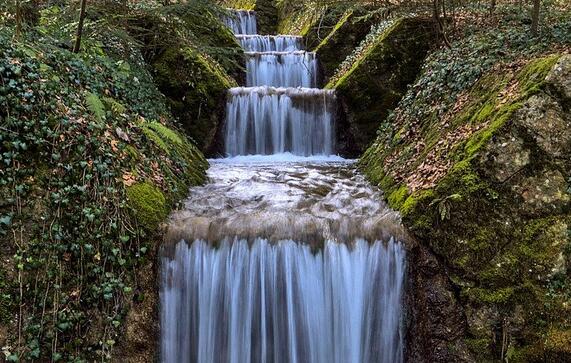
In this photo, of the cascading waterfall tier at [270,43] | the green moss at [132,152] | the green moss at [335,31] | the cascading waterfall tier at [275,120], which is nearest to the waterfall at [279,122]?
the cascading waterfall tier at [275,120]

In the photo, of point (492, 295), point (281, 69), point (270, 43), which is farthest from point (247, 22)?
point (492, 295)

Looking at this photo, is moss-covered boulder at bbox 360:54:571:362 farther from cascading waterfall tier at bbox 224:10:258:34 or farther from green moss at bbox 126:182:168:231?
cascading waterfall tier at bbox 224:10:258:34

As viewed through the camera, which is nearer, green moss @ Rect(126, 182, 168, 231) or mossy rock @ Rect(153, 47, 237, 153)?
green moss @ Rect(126, 182, 168, 231)

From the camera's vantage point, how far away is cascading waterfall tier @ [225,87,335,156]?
32.1ft

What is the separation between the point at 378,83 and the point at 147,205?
626 centimetres

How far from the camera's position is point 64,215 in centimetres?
441

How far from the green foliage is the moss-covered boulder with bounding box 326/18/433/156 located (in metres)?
5.31

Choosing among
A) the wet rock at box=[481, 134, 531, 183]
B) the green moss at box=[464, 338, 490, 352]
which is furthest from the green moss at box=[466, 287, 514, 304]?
the wet rock at box=[481, 134, 531, 183]

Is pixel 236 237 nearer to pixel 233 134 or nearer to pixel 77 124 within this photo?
pixel 77 124

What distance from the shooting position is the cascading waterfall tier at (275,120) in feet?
32.1

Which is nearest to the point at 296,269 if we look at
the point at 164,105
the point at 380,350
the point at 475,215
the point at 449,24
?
the point at 380,350

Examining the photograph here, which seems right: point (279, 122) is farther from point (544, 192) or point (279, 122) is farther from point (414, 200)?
point (544, 192)

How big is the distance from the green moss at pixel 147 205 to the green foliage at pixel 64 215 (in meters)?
0.01

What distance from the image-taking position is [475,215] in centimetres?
506
